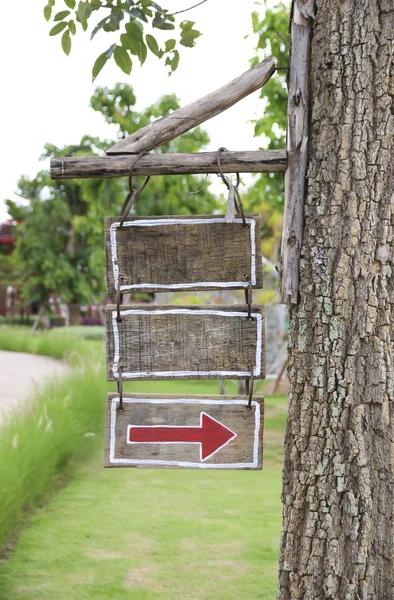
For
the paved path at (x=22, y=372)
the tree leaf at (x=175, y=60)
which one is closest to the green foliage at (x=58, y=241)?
the paved path at (x=22, y=372)

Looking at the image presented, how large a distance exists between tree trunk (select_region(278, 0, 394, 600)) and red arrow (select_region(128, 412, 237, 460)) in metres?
0.28

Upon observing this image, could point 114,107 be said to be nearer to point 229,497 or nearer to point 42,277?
point 42,277

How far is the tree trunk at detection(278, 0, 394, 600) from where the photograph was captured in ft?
7.59

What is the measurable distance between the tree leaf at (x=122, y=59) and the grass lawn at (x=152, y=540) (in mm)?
2486

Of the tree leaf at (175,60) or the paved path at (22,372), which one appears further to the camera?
the paved path at (22,372)

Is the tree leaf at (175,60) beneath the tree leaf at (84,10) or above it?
beneath

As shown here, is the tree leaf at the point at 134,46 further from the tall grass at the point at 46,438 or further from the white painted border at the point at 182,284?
the tall grass at the point at 46,438

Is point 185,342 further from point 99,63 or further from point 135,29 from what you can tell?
point 135,29

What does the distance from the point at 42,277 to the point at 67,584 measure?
21238 mm

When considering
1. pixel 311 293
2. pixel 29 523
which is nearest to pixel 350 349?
pixel 311 293

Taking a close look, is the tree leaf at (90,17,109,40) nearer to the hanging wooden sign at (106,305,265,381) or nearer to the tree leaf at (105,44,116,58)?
the tree leaf at (105,44,116,58)

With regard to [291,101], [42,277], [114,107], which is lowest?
[42,277]

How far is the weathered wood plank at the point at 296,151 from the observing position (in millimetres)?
2418

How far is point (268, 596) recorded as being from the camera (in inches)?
144
